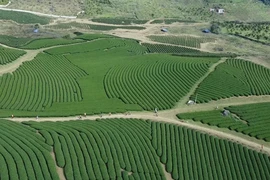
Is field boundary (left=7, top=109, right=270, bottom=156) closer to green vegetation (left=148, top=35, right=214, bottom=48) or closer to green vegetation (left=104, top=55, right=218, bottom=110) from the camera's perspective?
green vegetation (left=104, top=55, right=218, bottom=110)

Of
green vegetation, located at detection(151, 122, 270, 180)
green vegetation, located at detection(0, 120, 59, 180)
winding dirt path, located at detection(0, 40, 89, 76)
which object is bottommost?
green vegetation, located at detection(151, 122, 270, 180)

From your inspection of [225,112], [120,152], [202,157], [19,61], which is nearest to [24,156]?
[120,152]

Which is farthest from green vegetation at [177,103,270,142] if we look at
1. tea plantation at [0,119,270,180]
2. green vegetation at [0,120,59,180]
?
green vegetation at [0,120,59,180]

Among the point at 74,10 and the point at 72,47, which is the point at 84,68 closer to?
the point at 72,47

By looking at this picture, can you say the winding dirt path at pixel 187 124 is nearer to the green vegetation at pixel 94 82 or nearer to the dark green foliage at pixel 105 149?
the green vegetation at pixel 94 82

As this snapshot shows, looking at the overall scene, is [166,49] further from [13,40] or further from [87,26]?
[13,40]

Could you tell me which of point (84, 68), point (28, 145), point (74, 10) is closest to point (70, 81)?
point (84, 68)
